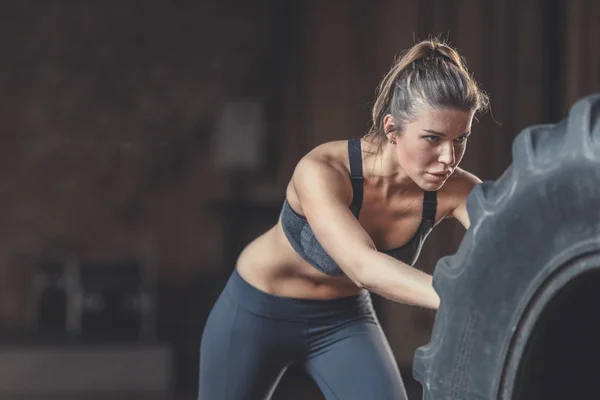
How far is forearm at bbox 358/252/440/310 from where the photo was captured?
1120 millimetres

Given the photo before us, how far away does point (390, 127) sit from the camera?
144 centimetres

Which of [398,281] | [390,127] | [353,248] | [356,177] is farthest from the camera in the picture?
[356,177]

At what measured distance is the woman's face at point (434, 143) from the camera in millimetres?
1323

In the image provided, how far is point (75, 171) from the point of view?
548 cm

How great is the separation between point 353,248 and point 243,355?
61 centimetres

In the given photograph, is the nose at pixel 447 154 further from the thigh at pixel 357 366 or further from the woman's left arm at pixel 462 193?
the thigh at pixel 357 366

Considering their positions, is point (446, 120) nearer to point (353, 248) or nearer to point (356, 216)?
point (353, 248)

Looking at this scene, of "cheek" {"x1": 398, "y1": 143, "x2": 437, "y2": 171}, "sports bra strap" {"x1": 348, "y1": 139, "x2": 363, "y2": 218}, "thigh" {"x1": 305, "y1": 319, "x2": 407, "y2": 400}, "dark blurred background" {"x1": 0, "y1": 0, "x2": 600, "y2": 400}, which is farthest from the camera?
"dark blurred background" {"x1": 0, "y1": 0, "x2": 600, "y2": 400}

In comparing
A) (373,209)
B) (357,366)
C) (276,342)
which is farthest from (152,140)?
(373,209)

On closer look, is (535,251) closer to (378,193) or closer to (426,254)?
(378,193)

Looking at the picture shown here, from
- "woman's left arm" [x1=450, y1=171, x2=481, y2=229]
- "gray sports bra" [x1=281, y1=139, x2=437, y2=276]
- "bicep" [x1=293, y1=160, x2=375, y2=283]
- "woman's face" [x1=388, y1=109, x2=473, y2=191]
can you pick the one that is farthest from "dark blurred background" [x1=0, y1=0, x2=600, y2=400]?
"woman's face" [x1=388, y1=109, x2=473, y2=191]

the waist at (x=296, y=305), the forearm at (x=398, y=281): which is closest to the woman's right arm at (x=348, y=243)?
the forearm at (x=398, y=281)

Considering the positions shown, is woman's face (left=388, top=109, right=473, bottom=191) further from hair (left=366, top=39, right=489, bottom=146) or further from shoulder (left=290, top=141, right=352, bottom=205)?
shoulder (left=290, top=141, right=352, bottom=205)

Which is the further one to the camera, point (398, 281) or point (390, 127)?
point (390, 127)
